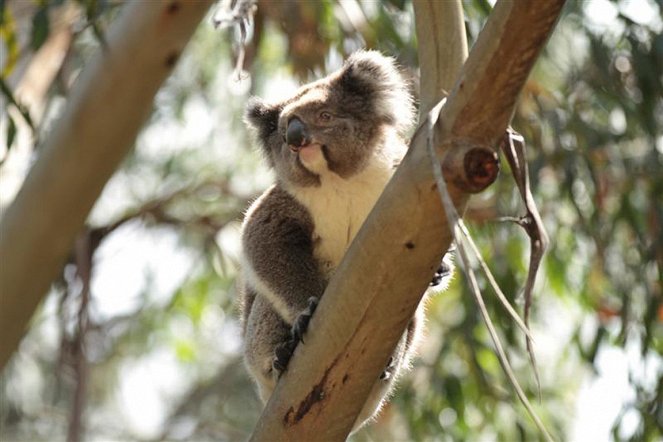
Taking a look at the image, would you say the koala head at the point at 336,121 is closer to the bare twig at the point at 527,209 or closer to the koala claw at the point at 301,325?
the koala claw at the point at 301,325

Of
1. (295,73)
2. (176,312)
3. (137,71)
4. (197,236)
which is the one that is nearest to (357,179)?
(137,71)

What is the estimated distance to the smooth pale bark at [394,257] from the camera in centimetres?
177

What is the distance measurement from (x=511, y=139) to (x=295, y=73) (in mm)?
2789

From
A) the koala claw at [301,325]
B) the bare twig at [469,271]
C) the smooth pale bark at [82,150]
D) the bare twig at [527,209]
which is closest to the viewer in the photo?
the bare twig at [469,271]

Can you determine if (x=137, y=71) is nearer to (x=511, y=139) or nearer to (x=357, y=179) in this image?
(x=357, y=179)

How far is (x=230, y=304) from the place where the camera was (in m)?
5.73

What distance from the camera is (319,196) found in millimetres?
3031

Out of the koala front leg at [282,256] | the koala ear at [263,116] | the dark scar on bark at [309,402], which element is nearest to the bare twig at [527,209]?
the dark scar on bark at [309,402]

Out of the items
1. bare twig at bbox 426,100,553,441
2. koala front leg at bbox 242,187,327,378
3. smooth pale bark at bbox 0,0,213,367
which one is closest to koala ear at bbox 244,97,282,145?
koala front leg at bbox 242,187,327,378

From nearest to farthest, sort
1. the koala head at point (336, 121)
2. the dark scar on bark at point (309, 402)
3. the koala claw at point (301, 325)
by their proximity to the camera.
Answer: the dark scar on bark at point (309, 402) < the koala claw at point (301, 325) < the koala head at point (336, 121)

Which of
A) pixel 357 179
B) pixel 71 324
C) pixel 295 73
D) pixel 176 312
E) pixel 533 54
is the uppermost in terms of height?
pixel 533 54

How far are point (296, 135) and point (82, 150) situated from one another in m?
1.01

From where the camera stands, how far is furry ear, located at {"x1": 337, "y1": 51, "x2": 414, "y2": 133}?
3.14 metres

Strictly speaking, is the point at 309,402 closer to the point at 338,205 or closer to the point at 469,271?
the point at 469,271
